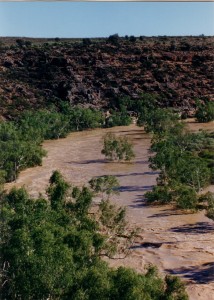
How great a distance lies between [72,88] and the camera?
84.6 metres

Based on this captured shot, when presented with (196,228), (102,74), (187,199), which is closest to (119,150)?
(187,199)

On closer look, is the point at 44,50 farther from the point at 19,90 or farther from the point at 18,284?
the point at 18,284

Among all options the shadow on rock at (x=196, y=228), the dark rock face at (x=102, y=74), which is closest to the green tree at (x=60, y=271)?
the shadow on rock at (x=196, y=228)

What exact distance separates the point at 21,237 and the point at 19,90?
7132cm

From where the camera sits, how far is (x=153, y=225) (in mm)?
24984

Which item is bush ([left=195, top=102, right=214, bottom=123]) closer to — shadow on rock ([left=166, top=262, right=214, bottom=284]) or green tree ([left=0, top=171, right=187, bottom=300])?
shadow on rock ([left=166, top=262, right=214, bottom=284])

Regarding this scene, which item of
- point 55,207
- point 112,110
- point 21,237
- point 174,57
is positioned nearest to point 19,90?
point 112,110

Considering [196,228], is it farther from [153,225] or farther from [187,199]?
[187,199]

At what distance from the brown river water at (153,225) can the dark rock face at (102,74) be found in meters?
36.6

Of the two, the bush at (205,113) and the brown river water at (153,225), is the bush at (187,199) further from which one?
the bush at (205,113)

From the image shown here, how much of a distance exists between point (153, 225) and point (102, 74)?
215ft

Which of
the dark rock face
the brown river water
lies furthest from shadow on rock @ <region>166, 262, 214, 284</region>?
the dark rock face

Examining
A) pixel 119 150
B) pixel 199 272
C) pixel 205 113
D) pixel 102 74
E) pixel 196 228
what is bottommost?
pixel 199 272

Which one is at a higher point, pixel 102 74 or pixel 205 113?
pixel 102 74
